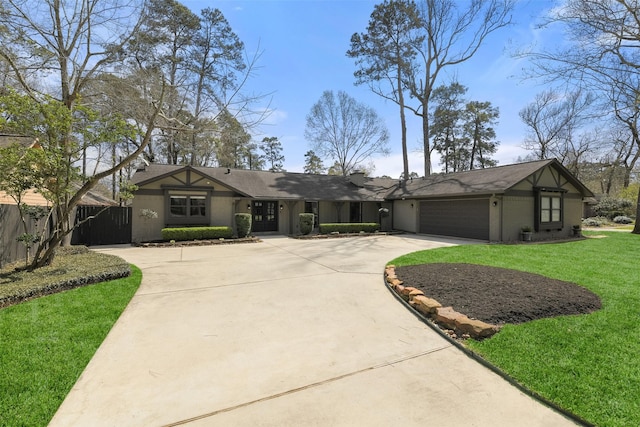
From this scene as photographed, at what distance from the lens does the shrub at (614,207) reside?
2577 centimetres

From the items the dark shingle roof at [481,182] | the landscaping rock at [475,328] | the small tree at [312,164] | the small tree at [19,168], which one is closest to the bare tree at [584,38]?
the dark shingle roof at [481,182]

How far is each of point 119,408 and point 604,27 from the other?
1327 centimetres

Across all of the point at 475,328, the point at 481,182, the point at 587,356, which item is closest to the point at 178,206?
the point at 475,328

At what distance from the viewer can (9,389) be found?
8.07 ft

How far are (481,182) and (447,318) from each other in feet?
40.4

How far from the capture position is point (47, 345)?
321 centimetres

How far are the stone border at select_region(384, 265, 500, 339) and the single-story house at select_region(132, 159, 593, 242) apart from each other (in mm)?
9680

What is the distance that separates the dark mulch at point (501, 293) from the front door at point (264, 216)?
1124 cm

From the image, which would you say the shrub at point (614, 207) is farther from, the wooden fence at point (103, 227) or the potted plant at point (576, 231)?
the wooden fence at point (103, 227)

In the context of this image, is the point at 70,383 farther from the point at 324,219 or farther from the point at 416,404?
the point at 324,219

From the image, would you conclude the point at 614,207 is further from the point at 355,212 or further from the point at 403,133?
the point at 355,212

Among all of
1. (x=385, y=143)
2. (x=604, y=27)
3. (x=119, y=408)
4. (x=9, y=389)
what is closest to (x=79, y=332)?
(x=9, y=389)

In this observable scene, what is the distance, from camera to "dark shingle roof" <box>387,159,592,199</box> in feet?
42.4

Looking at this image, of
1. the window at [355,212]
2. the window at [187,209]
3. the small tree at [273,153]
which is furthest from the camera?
the small tree at [273,153]
